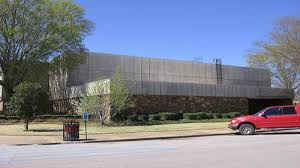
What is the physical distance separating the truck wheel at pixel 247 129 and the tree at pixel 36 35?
2532 cm

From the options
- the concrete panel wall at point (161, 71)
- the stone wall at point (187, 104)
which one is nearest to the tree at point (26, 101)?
the stone wall at point (187, 104)

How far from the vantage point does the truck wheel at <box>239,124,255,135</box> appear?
2235 centimetres

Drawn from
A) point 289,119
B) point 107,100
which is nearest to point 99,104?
point 107,100

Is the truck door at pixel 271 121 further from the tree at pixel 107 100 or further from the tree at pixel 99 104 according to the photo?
the tree at pixel 99 104

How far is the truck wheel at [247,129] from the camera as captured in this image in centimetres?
2235

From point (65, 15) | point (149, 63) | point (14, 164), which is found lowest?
point (14, 164)

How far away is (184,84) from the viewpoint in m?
41.4

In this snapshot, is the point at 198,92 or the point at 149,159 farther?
the point at 198,92

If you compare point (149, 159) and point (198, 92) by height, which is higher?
point (198, 92)

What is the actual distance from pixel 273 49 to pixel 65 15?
2691 cm

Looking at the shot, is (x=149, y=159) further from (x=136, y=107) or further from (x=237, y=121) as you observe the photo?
(x=136, y=107)

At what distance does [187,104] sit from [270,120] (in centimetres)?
1924

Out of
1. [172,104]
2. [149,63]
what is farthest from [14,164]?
[149,63]

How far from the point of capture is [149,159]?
1148 cm
